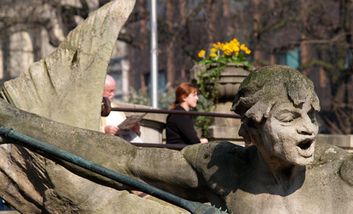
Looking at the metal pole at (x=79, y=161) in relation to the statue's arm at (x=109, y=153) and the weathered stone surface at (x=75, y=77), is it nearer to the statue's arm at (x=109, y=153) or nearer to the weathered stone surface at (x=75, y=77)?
the statue's arm at (x=109, y=153)

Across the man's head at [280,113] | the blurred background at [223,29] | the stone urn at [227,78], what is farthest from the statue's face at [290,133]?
the blurred background at [223,29]

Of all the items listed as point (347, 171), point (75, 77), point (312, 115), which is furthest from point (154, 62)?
point (312, 115)

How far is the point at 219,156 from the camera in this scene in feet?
11.6

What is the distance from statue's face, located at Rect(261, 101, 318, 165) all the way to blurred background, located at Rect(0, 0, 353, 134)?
74.0ft

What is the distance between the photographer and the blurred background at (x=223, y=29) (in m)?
27.5

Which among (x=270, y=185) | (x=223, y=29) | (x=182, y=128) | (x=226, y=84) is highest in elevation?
(x=270, y=185)

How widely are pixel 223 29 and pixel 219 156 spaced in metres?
29.0

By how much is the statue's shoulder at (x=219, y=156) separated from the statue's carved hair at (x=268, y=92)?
18 centimetres

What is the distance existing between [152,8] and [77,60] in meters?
21.6

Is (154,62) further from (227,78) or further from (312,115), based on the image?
(312,115)

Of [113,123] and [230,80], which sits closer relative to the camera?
[113,123]

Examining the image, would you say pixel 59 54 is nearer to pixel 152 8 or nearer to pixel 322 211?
pixel 322 211

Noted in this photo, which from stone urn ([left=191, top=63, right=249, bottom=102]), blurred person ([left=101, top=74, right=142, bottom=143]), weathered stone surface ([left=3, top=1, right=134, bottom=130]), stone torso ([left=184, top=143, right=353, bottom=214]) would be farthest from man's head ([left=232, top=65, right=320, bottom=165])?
stone urn ([left=191, top=63, right=249, bottom=102])

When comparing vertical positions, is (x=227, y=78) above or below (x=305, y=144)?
below
